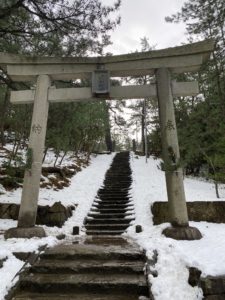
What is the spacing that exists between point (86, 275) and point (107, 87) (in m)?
4.40

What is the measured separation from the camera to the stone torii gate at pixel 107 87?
7258mm

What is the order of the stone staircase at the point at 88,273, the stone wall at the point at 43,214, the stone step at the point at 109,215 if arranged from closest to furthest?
the stone staircase at the point at 88,273 < the stone wall at the point at 43,214 < the stone step at the point at 109,215

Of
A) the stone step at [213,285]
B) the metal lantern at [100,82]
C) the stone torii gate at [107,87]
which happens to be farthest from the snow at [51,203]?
the metal lantern at [100,82]

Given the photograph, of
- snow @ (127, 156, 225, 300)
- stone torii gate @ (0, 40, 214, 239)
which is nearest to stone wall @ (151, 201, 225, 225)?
snow @ (127, 156, 225, 300)

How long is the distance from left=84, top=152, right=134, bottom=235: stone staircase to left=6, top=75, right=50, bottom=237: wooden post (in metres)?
2.21

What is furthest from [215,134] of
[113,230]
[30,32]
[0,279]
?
[0,279]

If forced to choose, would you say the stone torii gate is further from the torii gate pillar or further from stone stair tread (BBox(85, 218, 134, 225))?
stone stair tread (BBox(85, 218, 134, 225))

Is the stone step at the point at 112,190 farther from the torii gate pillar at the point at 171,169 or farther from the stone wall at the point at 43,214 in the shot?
the torii gate pillar at the point at 171,169

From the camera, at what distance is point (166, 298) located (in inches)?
172

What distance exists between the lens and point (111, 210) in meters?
10.8

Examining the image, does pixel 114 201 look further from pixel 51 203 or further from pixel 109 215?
pixel 51 203

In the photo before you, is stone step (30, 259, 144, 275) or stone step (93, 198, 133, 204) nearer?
stone step (30, 259, 144, 275)

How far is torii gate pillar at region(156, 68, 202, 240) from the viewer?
22.2 ft

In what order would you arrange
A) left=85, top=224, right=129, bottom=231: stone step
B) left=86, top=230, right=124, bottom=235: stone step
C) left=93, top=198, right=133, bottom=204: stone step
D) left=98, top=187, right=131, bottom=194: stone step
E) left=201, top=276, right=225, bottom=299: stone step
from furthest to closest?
left=98, top=187, right=131, bottom=194: stone step → left=93, top=198, right=133, bottom=204: stone step → left=85, top=224, right=129, bottom=231: stone step → left=86, top=230, right=124, bottom=235: stone step → left=201, top=276, right=225, bottom=299: stone step
